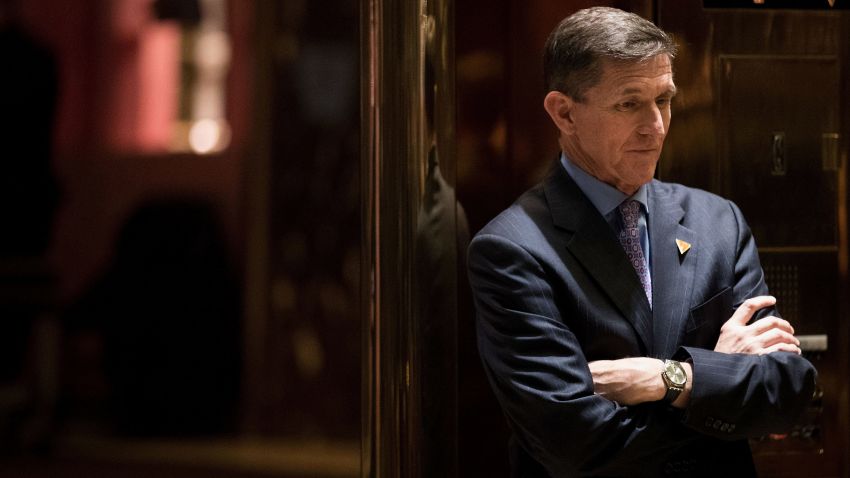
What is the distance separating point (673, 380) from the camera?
40.1 inches

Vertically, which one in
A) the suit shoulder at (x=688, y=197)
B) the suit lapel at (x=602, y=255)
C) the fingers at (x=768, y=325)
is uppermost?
the suit shoulder at (x=688, y=197)

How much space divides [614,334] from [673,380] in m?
0.10

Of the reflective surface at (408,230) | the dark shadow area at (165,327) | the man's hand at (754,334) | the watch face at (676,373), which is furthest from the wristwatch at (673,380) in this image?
the dark shadow area at (165,327)

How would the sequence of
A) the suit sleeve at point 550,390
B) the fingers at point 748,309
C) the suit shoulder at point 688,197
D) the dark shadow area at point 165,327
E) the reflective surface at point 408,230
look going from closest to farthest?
the suit sleeve at point 550,390
the fingers at point 748,309
the suit shoulder at point 688,197
the reflective surface at point 408,230
the dark shadow area at point 165,327

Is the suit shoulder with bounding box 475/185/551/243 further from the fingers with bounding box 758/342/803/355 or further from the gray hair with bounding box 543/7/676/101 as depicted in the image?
the fingers with bounding box 758/342/803/355

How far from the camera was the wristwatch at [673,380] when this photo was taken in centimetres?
102

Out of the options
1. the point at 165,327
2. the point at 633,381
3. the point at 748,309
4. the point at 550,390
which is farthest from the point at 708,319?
the point at 165,327

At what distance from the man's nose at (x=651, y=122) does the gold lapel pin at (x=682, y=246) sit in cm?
16

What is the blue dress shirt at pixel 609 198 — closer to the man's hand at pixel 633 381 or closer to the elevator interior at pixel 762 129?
the man's hand at pixel 633 381

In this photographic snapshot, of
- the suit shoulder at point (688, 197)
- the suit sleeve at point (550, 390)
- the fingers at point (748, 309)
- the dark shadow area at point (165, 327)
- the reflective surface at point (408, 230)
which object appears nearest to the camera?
the suit sleeve at point (550, 390)

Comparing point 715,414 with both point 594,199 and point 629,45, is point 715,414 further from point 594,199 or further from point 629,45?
point 629,45

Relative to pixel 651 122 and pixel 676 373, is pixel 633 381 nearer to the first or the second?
pixel 676 373

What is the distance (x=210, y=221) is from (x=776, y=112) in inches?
51.1

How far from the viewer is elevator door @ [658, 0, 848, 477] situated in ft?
4.69
